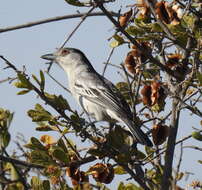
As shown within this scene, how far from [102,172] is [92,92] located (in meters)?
3.65

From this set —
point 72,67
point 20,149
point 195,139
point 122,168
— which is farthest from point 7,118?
point 72,67

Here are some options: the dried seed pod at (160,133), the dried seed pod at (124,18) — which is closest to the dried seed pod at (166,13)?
the dried seed pod at (124,18)

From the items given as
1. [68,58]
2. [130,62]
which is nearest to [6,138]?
Result: [130,62]

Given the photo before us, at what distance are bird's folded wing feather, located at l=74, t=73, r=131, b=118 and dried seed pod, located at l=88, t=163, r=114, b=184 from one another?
2.19 meters

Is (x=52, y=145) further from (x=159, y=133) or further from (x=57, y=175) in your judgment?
(x=159, y=133)

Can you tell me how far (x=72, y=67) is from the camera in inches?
372

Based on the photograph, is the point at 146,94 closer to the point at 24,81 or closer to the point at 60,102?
the point at 60,102

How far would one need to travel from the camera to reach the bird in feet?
22.8

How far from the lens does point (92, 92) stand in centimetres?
804

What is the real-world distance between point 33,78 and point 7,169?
0.75m

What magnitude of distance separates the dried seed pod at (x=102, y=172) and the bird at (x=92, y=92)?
2.61 ft

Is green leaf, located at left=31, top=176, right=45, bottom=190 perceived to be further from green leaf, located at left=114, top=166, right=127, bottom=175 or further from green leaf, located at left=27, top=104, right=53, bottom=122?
green leaf, located at left=114, top=166, right=127, bottom=175

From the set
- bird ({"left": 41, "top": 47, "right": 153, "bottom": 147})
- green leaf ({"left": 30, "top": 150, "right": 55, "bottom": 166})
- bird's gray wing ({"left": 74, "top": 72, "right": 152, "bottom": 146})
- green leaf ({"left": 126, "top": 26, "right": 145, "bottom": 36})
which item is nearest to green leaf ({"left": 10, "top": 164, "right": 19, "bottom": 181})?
green leaf ({"left": 30, "top": 150, "right": 55, "bottom": 166})

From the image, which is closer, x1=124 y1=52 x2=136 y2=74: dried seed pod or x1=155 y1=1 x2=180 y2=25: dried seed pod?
x1=155 y1=1 x2=180 y2=25: dried seed pod
